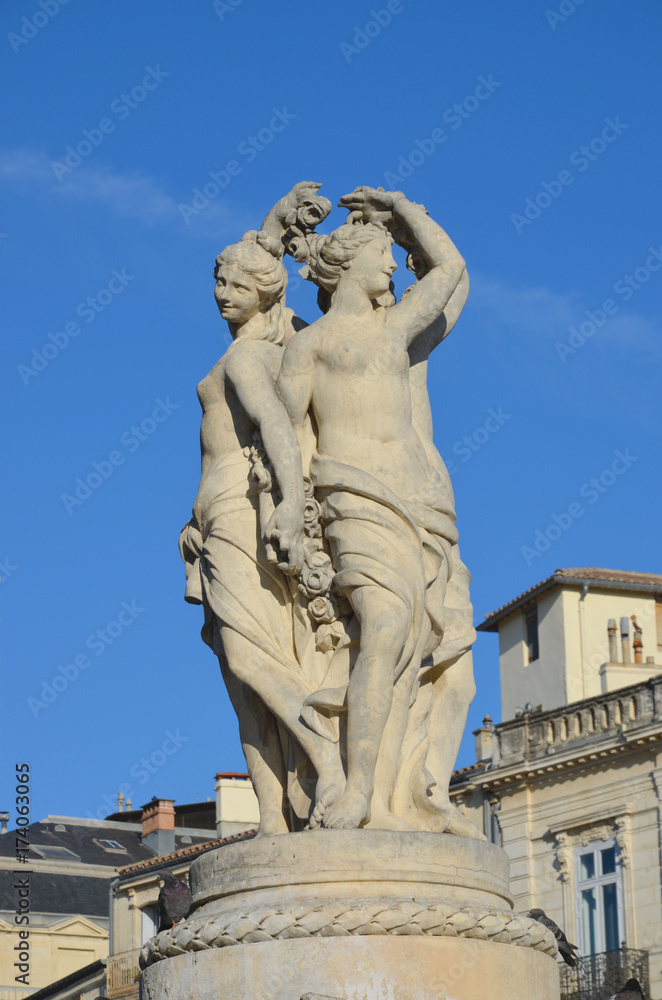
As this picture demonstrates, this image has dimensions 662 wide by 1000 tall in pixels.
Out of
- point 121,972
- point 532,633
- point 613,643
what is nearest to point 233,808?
point 121,972

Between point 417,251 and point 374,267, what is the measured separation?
17.7 inches

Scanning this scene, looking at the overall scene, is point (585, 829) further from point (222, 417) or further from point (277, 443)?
point (277, 443)

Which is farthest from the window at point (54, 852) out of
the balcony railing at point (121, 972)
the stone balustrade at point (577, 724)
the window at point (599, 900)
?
the window at point (599, 900)

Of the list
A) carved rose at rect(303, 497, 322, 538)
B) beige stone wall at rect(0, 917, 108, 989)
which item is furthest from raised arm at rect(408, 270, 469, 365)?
beige stone wall at rect(0, 917, 108, 989)

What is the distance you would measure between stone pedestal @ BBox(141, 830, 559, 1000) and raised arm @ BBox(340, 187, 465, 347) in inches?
99.9

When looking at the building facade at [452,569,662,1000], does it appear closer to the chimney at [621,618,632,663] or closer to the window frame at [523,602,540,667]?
the chimney at [621,618,632,663]

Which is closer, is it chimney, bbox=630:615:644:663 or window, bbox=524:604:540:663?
chimney, bbox=630:615:644:663

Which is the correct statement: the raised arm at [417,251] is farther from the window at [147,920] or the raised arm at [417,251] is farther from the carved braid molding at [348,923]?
the window at [147,920]

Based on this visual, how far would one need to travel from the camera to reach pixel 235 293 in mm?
9461

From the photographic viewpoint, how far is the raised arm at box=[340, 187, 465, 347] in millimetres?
9234

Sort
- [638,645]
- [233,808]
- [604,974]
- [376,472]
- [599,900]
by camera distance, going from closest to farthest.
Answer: [376,472]
[604,974]
[599,900]
[638,645]
[233,808]

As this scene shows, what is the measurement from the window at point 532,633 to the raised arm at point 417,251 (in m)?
31.7

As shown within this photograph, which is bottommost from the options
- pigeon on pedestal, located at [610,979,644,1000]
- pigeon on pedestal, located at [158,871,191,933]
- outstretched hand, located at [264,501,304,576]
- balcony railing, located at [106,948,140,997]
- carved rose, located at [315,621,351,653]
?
pigeon on pedestal, located at [610,979,644,1000]

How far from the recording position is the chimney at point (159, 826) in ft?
157
